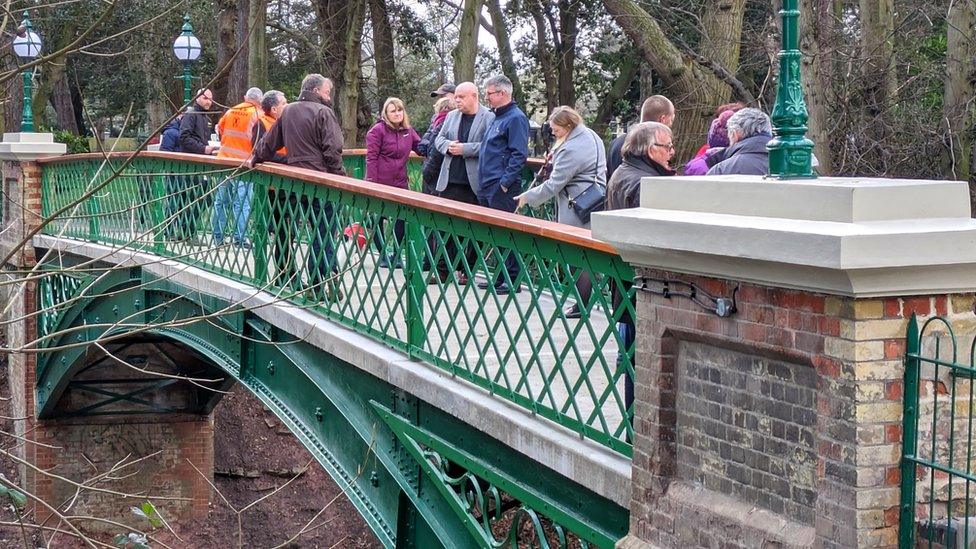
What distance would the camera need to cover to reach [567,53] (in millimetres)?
30047

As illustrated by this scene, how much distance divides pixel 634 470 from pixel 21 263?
14.1m

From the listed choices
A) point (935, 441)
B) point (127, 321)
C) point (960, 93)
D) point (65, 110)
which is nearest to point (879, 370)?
point (935, 441)

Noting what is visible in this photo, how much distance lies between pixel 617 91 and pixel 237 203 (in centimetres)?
1954

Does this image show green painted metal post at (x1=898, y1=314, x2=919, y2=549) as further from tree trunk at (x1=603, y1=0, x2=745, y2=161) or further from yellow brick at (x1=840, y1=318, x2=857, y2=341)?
tree trunk at (x1=603, y1=0, x2=745, y2=161)

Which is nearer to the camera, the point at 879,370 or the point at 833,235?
the point at 833,235

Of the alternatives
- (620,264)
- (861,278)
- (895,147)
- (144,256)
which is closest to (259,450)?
(144,256)

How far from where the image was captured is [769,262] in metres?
4.31

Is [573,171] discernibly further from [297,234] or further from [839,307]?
[839,307]

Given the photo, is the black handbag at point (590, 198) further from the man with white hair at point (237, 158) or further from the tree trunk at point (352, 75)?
the tree trunk at point (352, 75)

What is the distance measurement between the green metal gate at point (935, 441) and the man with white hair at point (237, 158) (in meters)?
7.11

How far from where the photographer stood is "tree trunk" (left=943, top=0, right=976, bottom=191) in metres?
13.4

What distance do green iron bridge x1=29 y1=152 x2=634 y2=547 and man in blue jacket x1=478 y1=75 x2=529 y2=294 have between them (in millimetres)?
541

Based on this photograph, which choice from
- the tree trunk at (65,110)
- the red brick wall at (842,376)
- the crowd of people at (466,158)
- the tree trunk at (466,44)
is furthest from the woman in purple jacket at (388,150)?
the tree trunk at (65,110)

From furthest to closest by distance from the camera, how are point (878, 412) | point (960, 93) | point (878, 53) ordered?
1. point (878, 53)
2. point (960, 93)
3. point (878, 412)
